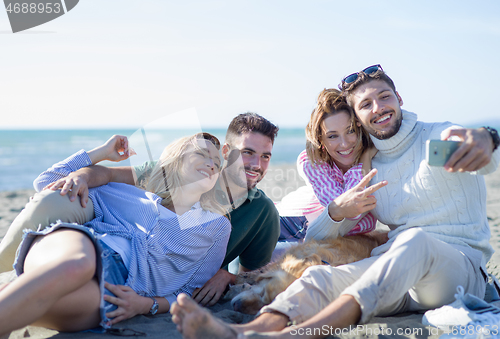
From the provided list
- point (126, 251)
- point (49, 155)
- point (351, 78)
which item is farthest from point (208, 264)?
point (49, 155)

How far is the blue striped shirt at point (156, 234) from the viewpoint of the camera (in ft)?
8.89

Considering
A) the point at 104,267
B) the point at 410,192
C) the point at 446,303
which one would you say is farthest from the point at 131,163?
the point at 446,303

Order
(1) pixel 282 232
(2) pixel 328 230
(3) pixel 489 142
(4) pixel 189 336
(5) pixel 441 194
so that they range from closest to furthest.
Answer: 1. (4) pixel 189 336
2. (3) pixel 489 142
3. (5) pixel 441 194
4. (2) pixel 328 230
5. (1) pixel 282 232

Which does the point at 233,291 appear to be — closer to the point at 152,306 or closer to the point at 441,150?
the point at 152,306

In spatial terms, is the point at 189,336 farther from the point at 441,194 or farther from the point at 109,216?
the point at 441,194

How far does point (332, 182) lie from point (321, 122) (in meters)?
0.53

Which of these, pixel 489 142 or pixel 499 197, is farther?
pixel 499 197

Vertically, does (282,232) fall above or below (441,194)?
below

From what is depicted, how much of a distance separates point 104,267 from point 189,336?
0.84 m

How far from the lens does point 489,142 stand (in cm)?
242

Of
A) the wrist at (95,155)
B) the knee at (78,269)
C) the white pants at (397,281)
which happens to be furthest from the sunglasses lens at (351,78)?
the knee at (78,269)

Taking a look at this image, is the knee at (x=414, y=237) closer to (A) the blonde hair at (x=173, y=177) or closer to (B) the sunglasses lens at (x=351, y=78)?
(A) the blonde hair at (x=173, y=177)

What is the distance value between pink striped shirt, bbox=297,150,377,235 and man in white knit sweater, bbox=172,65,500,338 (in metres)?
0.14

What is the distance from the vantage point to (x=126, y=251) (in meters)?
2.62
